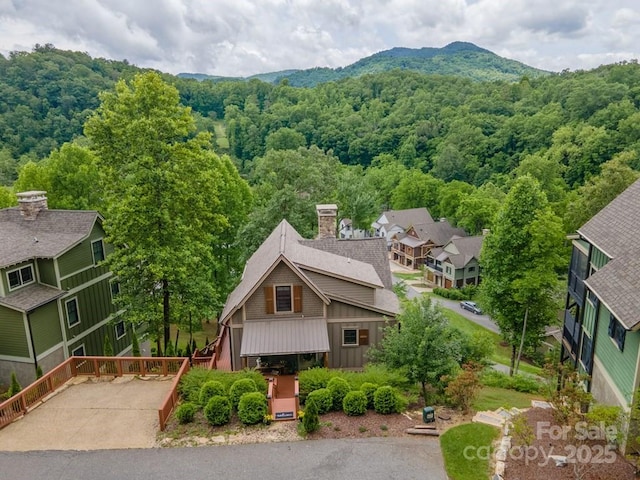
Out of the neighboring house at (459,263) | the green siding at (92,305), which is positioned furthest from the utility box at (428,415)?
the neighboring house at (459,263)

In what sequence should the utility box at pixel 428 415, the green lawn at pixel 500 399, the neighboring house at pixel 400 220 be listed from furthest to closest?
1. the neighboring house at pixel 400 220
2. the green lawn at pixel 500 399
3. the utility box at pixel 428 415

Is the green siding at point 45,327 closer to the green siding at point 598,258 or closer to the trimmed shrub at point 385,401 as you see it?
the trimmed shrub at point 385,401

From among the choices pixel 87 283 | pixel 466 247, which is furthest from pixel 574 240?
pixel 466 247

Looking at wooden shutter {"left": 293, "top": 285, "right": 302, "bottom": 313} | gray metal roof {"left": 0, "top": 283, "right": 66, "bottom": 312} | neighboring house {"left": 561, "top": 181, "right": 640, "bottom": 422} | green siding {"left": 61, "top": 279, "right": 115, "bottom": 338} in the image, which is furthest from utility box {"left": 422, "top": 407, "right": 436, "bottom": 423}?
green siding {"left": 61, "top": 279, "right": 115, "bottom": 338}

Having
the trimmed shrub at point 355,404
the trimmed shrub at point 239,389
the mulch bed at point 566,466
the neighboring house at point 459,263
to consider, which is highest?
the trimmed shrub at point 239,389

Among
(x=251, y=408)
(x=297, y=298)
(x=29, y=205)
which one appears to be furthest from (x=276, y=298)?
(x=29, y=205)
